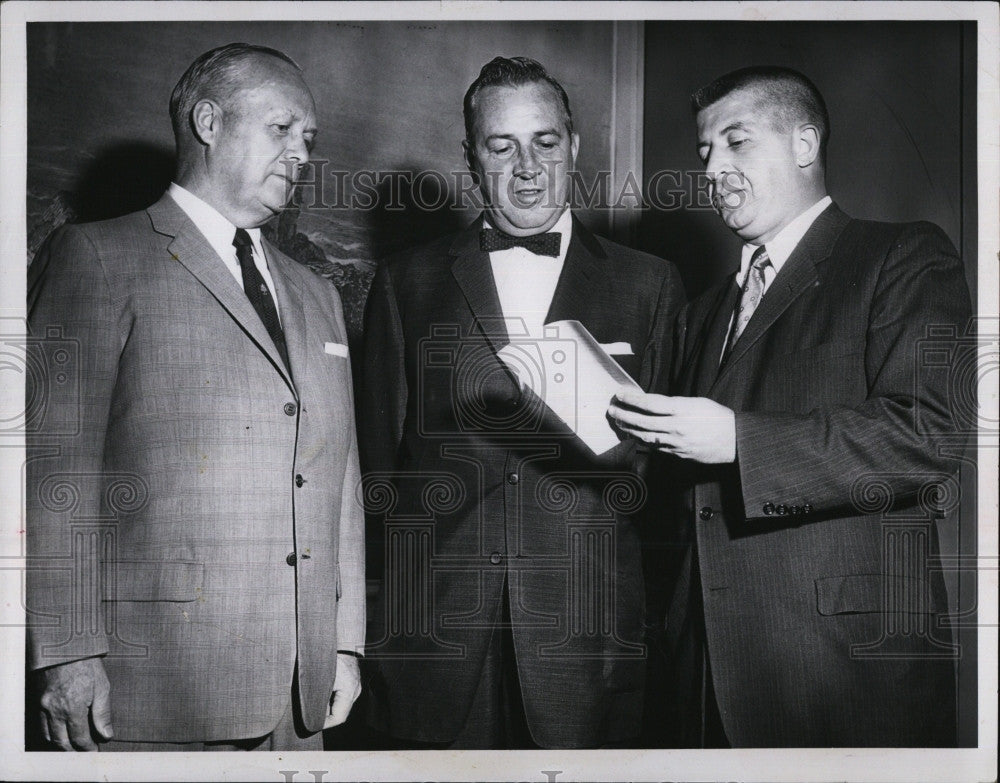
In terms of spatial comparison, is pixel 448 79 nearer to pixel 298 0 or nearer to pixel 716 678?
pixel 298 0

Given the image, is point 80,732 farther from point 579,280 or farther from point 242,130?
point 579,280

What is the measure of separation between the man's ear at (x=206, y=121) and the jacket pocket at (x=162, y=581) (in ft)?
3.35

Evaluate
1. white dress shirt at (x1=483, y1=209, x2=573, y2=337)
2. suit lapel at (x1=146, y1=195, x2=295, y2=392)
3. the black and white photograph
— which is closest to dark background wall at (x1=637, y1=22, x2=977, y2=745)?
the black and white photograph

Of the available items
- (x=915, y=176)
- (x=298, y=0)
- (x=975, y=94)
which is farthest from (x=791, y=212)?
(x=298, y=0)

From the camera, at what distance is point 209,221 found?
262cm

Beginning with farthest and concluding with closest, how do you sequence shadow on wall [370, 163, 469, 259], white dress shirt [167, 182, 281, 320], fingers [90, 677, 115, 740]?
shadow on wall [370, 163, 469, 259] < white dress shirt [167, 182, 281, 320] < fingers [90, 677, 115, 740]

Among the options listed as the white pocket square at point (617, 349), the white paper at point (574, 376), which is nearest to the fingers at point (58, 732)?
the white paper at point (574, 376)

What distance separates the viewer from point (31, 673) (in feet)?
8.82

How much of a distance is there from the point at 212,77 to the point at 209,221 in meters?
0.39

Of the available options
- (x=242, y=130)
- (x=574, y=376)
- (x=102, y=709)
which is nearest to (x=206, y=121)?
(x=242, y=130)

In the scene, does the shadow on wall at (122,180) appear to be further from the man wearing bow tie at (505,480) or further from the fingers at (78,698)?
the fingers at (78,698)

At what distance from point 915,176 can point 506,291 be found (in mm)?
1131

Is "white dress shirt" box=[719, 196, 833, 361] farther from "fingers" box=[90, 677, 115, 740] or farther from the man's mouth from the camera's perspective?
"fingers" box=[90, 677, 115, 740]

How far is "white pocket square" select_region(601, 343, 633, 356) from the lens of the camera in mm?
2730
